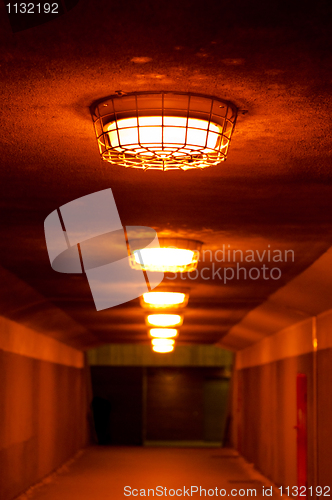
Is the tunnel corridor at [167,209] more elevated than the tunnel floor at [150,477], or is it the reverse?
the tunnel corridor at [167,209]

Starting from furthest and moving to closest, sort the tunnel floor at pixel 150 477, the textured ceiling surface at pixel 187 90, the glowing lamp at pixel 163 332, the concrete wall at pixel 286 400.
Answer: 1. the glowing lamp at pixel 163 332
2. the tunnel floor at pixel 150 477
3. the concrete wall at pixel 286 400
4. the textured ceiling surface at pixel 187 90

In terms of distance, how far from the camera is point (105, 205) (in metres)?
3.85

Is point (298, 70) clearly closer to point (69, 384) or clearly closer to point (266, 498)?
point (266, 498)

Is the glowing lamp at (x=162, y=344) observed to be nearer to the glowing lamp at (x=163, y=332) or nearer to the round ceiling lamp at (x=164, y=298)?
the glowing lamp at (x=163, y=332)

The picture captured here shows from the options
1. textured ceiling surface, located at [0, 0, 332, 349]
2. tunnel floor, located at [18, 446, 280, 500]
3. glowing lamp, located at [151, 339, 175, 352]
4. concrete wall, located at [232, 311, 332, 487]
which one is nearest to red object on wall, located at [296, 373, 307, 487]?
concrete wall, located at [232, 311, 332, 487]

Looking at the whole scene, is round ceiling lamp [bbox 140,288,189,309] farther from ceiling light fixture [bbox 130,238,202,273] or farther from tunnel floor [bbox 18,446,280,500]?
tunnel floor [bbox 18,446,280,500]

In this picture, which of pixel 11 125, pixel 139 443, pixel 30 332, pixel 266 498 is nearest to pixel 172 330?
pixel 30 332

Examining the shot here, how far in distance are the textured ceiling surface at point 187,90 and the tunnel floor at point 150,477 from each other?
5252 millimetres

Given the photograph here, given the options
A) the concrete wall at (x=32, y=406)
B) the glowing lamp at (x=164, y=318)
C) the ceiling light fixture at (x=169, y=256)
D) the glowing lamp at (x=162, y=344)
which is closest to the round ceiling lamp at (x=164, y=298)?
the glowing lamp at (x=164, y=318)

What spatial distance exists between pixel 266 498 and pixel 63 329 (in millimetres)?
4549

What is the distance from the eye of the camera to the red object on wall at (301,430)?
26.0ft

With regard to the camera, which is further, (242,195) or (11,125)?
(242,195)

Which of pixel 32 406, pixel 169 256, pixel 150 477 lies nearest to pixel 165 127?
pixel 169 256

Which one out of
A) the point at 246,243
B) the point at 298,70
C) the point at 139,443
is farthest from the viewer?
the point at 139,443
